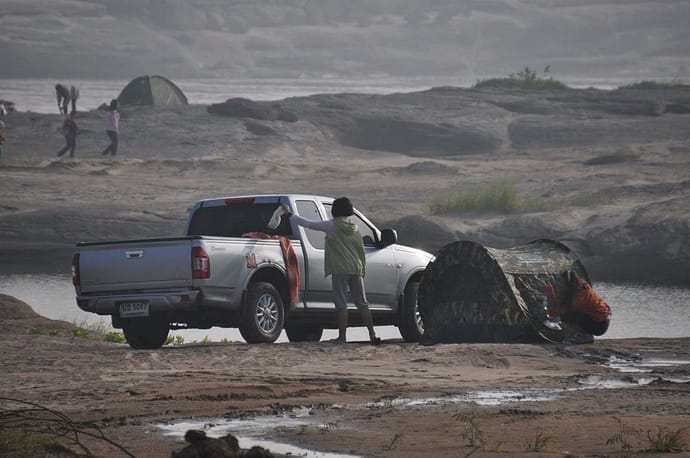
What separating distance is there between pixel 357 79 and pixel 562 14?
20608 millimetres

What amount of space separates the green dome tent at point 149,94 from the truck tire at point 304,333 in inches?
1348

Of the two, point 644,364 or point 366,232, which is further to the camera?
point 366,232

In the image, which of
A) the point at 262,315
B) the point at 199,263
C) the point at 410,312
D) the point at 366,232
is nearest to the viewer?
the point at 199,263

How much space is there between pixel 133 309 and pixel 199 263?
0.79 metres

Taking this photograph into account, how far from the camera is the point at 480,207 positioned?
32.2 m

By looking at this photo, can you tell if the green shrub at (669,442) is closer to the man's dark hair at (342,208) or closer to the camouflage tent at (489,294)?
the camouflage tent at (489,294)

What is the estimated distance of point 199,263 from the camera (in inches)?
582

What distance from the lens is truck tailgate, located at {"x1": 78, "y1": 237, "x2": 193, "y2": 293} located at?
1483 cm

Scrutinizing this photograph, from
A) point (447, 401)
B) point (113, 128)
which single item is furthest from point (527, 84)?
point (447, 401)

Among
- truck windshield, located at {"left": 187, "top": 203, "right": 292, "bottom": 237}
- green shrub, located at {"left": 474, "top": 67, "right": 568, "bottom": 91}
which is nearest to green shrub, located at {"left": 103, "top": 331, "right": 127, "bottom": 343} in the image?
truck windshield, located at {"left": 187, "top": 203, "right": 292, "bottom": 237}

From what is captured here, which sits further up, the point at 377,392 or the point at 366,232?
the point at 366,232

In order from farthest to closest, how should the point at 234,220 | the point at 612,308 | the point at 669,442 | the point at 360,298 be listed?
the point at 612,308, the point at 234,220, the point at 360,298, the point at 669,442

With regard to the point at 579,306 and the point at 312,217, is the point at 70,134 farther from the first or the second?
the point at 579,306

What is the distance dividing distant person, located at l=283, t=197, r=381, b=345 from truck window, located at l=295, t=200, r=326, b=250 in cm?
41
